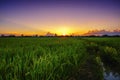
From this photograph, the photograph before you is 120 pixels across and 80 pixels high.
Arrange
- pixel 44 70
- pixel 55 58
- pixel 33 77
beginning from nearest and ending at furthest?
pixel 33 77, pixel 44 70, pixel 55 58

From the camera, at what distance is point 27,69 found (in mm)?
4531

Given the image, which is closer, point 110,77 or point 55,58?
point 55,58

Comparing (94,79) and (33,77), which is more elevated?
(33,77)

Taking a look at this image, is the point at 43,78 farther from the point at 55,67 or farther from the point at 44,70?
the point at 55,67

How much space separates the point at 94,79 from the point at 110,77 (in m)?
0.79

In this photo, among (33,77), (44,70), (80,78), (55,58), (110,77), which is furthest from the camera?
(110,77)

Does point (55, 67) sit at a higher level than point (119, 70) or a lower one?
higher

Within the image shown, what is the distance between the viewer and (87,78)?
6.19 meters

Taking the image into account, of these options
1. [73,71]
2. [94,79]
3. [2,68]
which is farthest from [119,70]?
[2,68]

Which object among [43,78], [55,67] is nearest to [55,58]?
[55,67]

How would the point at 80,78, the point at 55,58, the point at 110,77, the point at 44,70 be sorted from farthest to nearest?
the point at 110,77, the point at 80,78, the point at 55,58, the point at 44,70

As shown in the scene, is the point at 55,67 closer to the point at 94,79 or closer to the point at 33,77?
the point at 33,77

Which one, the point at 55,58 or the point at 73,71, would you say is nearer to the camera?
the point at 55,58

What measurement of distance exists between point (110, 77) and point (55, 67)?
8.43ft
